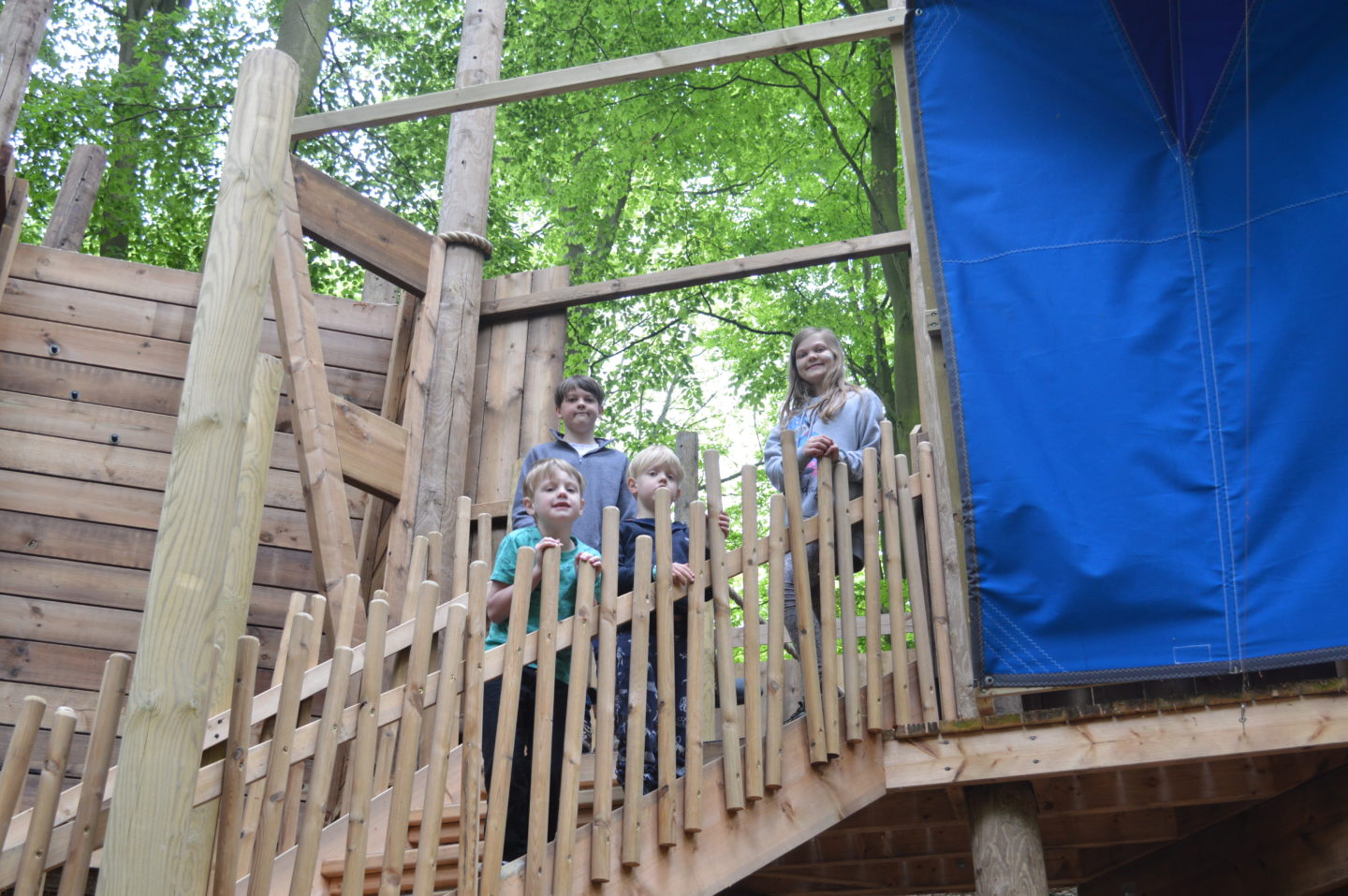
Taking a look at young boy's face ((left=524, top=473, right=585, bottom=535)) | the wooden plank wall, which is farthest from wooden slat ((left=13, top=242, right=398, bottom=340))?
young boy's face ((left=524, top=473, right=585, bottom=535))

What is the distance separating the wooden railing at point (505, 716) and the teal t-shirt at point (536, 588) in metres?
0.18

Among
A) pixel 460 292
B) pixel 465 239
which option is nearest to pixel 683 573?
pixel 460 292

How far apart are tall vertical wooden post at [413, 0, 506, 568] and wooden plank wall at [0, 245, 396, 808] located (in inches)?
32.7

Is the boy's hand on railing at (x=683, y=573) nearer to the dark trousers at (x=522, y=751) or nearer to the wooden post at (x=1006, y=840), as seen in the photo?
the dark trousers at (x=522, y=751)

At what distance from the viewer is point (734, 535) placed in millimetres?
16609

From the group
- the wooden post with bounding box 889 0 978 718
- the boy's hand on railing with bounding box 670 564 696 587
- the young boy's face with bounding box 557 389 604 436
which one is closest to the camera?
the boy's hand on railing with bounding box 670 564 696 587

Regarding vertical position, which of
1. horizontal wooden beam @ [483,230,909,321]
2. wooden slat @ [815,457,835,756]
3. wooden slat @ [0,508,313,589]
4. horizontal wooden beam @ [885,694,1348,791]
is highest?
horizontal wooden beam @ [483,230,909,321]

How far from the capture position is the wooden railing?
300cm

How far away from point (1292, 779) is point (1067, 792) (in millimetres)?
757

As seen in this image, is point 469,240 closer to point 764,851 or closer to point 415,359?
point 415,359

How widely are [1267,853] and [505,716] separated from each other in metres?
3.04

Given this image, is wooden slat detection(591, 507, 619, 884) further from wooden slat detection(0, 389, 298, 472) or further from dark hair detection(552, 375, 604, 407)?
wooden slat detection(0, 389, 298, 472)

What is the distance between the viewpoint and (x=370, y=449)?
19.4ft

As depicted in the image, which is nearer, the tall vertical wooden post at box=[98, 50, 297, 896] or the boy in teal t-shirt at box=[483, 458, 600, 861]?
the tall vertical wooden post at box=[98, 50, 297, 896]
